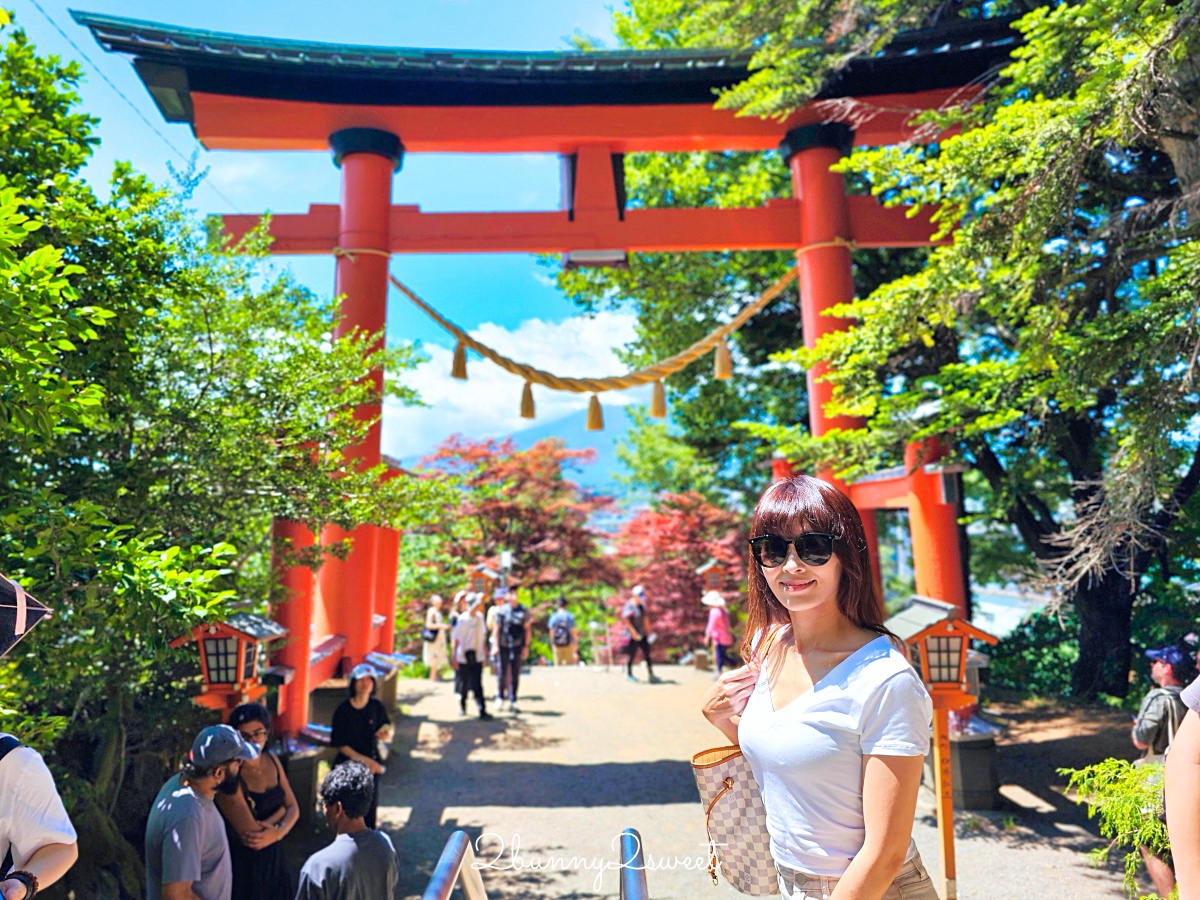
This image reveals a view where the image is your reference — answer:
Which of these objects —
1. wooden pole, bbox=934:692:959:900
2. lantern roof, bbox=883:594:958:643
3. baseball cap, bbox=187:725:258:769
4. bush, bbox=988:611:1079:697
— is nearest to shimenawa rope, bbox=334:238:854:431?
lantern roof, bbox=883:594:958:643

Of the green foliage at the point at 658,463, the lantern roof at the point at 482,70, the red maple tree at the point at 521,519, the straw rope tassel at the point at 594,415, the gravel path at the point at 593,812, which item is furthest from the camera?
the green foliage at the point at 658,463

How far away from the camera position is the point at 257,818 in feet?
11.0

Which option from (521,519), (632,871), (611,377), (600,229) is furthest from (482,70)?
(521,519)

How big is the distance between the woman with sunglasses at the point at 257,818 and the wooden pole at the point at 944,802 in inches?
126

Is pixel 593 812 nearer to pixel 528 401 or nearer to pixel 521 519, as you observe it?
pixel 528 401

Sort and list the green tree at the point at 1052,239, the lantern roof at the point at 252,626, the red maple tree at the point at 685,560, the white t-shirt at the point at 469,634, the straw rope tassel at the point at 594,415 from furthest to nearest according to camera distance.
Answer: the red maple tree at the point at 685,560 < the straw rope tassel at the point at 594,415 < the white t-shirt at the point at 469,634 < the lantern roof at the point at 252,626 < the green tree at the point at 1052,239

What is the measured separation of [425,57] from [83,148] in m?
4.46

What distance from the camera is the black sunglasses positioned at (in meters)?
1.55

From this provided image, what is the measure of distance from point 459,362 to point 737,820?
7205mm

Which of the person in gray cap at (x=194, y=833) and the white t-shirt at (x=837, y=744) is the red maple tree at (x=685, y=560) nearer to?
the person in gray cap at (x=194, y=833)

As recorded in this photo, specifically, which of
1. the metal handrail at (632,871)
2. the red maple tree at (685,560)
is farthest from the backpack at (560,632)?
the metal handrail at (632,871)

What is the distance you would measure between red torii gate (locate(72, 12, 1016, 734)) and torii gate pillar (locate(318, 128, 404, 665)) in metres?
0.02

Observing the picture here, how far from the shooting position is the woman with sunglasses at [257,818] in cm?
306

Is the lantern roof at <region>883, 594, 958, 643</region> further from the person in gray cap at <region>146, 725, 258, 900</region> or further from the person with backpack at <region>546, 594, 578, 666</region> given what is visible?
the person with backpack at <region>546, 594, 578, 666</region>
